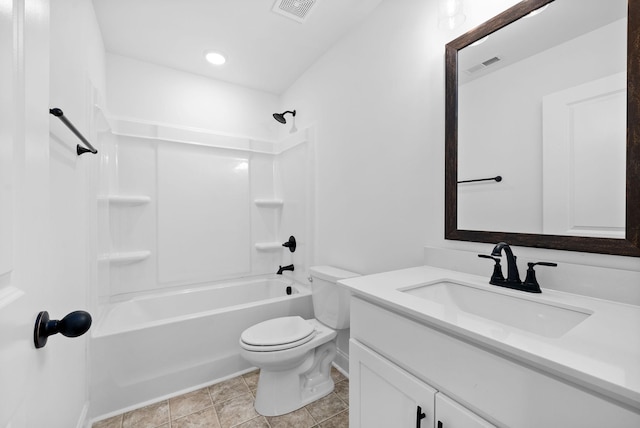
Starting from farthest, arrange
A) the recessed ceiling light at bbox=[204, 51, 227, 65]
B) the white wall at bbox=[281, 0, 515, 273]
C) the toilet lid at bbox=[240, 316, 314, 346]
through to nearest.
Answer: the recessed ceiling light at bbox=[204, 51, 227, 65]
the toilet lid at bbox=[240, 316, 314, 346]
the white wall at bbox=[281, 0, 515, 273]

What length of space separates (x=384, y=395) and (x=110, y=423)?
159cm

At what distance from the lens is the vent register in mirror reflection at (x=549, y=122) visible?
85 cm

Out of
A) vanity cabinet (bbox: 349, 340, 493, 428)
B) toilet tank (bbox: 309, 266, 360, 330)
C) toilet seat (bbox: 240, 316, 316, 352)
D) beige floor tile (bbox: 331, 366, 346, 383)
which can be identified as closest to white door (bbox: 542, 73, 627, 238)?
vanity cabinet (bbox: 349, 340, 493, 428)

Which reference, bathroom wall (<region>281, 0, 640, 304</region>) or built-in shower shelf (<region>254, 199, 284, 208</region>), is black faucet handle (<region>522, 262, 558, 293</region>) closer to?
bathroom wall (<region>281, 0, 640, 304</region>)

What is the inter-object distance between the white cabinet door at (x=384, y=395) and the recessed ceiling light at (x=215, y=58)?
Answer: 2325 millimetres

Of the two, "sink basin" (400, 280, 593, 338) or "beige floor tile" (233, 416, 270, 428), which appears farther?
"beige floor tile" (233, 416, 270, 428)

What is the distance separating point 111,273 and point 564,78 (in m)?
2.91

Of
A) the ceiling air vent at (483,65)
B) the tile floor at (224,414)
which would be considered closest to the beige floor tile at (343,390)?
the tile floor at (224,414)

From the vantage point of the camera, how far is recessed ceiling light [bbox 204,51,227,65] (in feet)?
7.14

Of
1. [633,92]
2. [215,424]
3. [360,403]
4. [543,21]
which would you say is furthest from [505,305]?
[215,424]

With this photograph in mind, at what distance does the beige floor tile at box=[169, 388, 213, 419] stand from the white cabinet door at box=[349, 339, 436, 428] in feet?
3.46

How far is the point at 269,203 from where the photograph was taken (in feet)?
9.06

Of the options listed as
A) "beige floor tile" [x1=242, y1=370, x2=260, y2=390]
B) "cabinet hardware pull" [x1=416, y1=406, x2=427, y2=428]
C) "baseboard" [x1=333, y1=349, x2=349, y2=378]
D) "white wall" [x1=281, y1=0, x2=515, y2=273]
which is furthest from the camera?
"baseboard" [x1=333, y1=349, x2=349, y2=378]

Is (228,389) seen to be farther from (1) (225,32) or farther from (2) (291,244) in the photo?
(1) (225,32)
